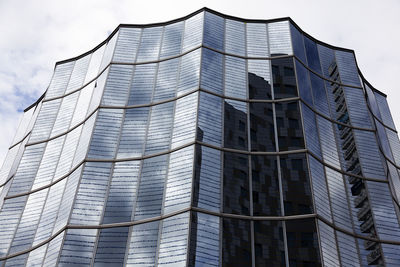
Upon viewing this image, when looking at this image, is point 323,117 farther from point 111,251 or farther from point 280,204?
point 111,251

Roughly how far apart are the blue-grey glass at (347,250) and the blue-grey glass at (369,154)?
26.1ft

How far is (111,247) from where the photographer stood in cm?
3222

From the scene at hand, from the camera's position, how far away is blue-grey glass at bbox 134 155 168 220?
3356 cm

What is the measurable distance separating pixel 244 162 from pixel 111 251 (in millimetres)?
11722

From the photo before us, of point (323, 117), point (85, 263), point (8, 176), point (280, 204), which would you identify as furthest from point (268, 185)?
point (8, 176)

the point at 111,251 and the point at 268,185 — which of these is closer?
the point at 111,251

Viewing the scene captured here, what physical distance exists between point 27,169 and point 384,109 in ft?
131

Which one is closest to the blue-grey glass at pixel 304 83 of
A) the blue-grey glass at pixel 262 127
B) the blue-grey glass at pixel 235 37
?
the blue-grey glass at pixel 262 127

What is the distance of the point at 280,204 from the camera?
34.1 meters

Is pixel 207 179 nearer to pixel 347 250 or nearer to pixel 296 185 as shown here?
pixel 296 185

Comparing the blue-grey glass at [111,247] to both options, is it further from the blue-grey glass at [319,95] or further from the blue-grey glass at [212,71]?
the blue-grey glass at [319,95]

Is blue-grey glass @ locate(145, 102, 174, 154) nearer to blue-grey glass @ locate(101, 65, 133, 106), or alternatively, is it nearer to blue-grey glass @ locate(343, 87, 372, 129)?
blue-grey glass @ locate(101, 65, 133, 106)

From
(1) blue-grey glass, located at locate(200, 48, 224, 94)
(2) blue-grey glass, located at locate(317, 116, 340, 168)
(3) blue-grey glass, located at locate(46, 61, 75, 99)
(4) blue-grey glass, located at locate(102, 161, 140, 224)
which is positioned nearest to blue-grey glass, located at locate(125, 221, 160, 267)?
(4) blue-grey glass, located at locate(102, 161, 140, 224)

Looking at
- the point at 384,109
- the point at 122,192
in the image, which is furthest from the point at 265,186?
→ the point at 384,109
